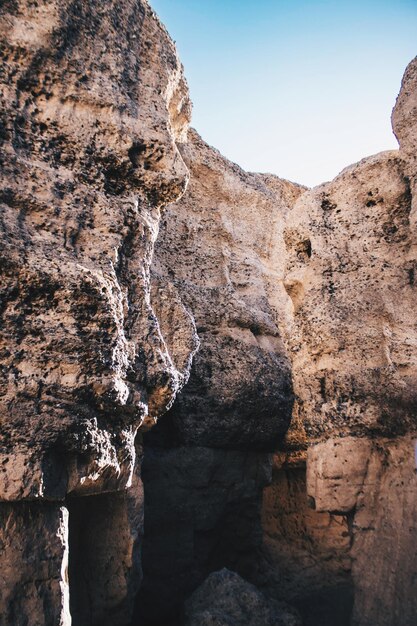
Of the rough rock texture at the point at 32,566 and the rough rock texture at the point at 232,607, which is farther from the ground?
the rough rock texture at the point at 32,566

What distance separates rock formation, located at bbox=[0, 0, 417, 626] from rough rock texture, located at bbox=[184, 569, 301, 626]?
0.02 m

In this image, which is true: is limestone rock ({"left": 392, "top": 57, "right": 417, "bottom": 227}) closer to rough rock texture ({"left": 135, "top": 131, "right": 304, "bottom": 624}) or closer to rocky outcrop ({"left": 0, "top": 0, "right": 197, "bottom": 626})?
rocky outcrop ({"left": 0, "top": 0, "right": 197, "bottom": 626})

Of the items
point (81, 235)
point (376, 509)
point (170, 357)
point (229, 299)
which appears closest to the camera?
point (81, 235)

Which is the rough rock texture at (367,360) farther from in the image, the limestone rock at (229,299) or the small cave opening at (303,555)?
the limestone rock at (229,299)

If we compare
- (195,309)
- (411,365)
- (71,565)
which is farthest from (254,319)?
(71,565)

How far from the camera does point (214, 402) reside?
147 inches

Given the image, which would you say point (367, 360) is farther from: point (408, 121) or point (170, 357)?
point (408, 121)

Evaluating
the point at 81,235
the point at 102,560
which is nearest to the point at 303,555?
the point at 102,560

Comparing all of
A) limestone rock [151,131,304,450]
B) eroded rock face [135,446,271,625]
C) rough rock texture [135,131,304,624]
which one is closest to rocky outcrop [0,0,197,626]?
rough rock texture [135,131,304,624]

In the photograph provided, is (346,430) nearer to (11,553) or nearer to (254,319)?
(254,319)

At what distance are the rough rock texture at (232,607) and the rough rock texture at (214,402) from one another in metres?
0.38

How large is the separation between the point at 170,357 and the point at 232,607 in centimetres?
169

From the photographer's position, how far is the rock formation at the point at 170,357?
160cm

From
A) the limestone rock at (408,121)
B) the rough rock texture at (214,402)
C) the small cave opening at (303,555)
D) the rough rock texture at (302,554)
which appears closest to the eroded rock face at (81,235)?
the rough rock texture at (214,402)
